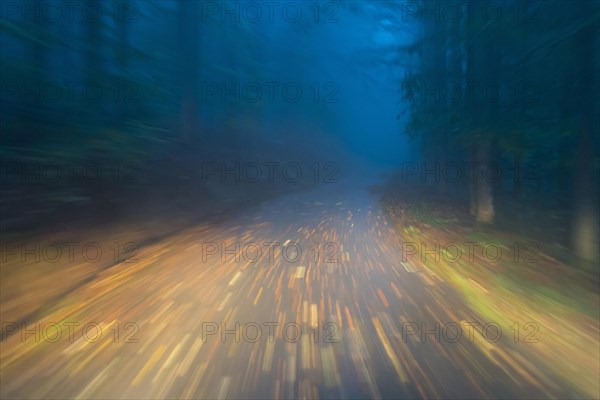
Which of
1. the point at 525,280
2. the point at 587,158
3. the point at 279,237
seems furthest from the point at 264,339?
the point at 587,158

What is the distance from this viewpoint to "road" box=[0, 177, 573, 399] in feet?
9.68

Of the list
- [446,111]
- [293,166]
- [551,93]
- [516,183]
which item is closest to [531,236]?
[551,93]

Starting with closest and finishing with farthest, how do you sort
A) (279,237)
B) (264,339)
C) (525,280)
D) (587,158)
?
(264,339) < (525,280) < (587,158) < (279,237)

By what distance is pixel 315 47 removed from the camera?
31.2 meters

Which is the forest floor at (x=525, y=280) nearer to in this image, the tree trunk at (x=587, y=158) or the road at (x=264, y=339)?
the road at (x=264, y=339)

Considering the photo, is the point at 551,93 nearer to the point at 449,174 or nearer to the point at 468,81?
the point at 468,81

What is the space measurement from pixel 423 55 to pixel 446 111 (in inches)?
283

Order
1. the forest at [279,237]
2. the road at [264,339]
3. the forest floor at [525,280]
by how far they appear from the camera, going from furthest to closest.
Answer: the forest floor at [525,280], the forest at [279,237], the road at [264,339]

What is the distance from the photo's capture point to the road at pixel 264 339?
9.68ft

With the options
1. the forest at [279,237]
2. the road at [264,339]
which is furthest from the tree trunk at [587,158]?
the road at [264,339]

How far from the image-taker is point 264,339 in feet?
12.5

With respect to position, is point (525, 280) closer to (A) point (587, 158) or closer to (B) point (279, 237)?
(A) point (587, 158)

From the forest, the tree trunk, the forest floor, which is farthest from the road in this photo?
the tree trunk

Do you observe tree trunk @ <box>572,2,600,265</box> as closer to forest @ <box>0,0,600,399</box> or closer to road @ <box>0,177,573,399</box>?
forest @ <box>0,0,600,399</box>
